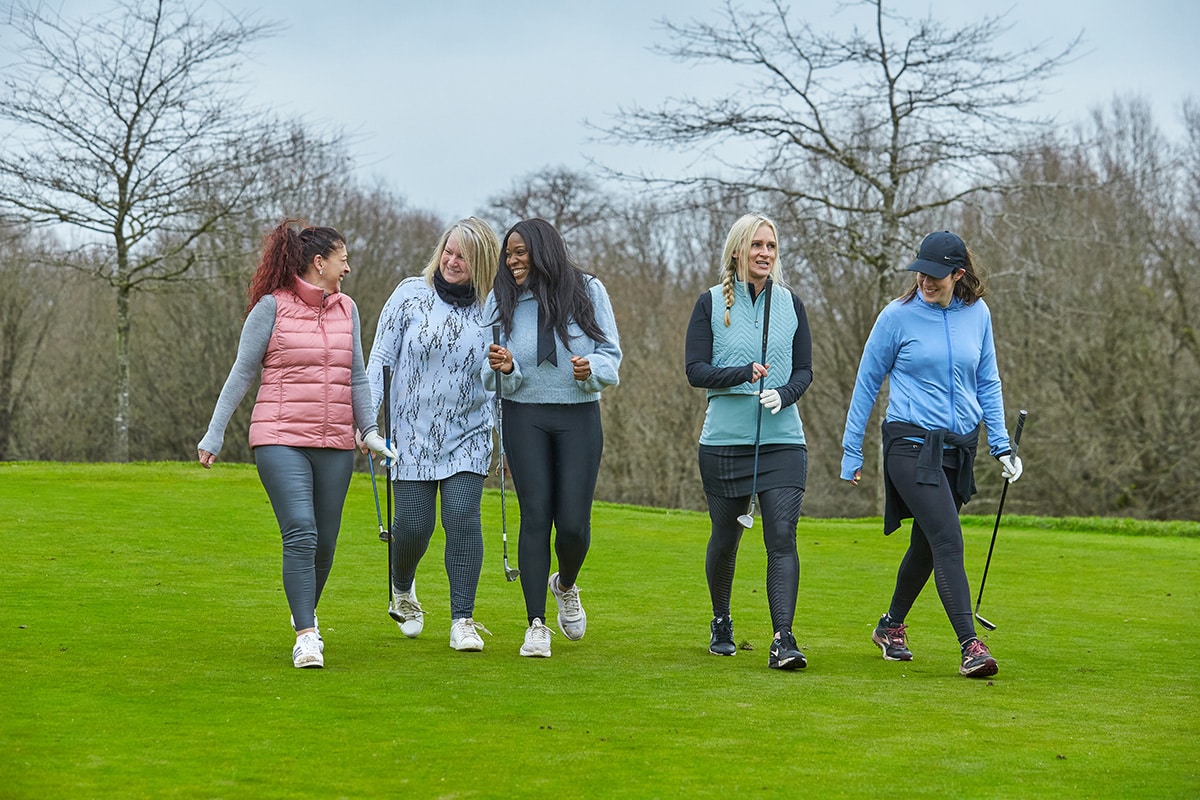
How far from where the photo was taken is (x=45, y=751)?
163 inches

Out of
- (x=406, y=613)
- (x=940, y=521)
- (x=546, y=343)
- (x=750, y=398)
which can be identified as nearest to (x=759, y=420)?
(x=750, y=398)

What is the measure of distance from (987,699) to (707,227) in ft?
113

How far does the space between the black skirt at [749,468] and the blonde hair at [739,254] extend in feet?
2.01

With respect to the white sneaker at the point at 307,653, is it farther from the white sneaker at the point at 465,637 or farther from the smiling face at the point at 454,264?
the smiling face at the point at 454,264

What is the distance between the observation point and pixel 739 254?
6.62 meters

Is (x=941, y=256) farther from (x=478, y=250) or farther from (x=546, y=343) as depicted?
(x=478, y=250)

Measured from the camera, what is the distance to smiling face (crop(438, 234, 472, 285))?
6.79 m

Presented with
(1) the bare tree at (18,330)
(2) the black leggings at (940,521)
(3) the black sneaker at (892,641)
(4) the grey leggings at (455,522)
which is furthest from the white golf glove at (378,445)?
(1) the bare tree at (18,330)

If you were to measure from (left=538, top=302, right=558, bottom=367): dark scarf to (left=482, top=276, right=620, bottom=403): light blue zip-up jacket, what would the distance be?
2 centimetres

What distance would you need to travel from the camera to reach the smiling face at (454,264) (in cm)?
679

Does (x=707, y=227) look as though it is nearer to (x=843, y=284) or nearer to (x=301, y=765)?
(x=843, y=284)

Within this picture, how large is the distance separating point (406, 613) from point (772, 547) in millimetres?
1880

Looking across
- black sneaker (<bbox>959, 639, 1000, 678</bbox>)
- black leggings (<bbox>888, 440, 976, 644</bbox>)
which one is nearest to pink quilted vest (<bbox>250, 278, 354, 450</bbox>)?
black leggings (<bbox>888, 440, 976, 644</bbox>)

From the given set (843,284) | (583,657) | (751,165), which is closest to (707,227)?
(843,284)
